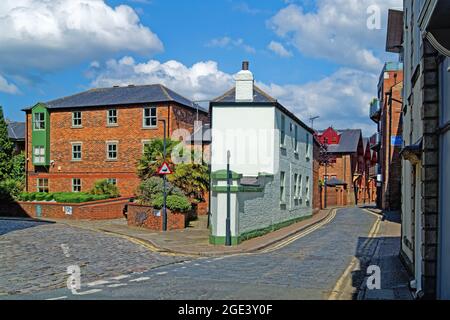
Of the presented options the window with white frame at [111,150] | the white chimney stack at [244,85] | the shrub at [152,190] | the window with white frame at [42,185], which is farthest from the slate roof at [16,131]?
the white chimney stack at [244,85]

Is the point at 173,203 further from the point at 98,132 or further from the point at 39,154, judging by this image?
the point at 39,154

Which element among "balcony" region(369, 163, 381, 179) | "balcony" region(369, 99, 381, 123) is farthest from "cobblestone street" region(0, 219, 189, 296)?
"balcony" region(369, 99, 381, 123)

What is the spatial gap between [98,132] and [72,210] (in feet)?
39.0

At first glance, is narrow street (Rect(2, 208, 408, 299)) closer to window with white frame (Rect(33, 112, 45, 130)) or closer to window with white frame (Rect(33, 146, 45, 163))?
window with white frame (Rect(33, 146, 45, 163))

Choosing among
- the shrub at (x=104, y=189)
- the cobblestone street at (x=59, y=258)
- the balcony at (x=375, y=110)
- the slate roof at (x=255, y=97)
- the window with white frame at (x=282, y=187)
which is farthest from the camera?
Result: the balcony at (x=375, y=110)

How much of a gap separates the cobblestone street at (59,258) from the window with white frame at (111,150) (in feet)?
63.7

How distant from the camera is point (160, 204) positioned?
25156 mm

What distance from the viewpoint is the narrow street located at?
385 inches

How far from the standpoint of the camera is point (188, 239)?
20.8 metres

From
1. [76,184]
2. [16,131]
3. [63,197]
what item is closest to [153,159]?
[63,197]

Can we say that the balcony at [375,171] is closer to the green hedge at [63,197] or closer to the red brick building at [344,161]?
the red brick building at [344,161]

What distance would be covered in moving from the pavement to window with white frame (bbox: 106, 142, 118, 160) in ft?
44.1

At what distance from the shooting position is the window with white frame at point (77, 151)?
42997 mm

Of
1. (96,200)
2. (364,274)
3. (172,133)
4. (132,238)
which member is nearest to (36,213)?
(96,200)
